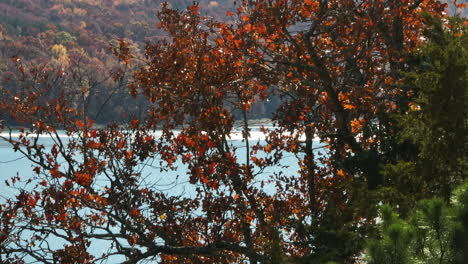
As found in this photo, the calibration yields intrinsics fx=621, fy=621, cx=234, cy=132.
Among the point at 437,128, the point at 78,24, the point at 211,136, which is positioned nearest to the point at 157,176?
the point at 211,136

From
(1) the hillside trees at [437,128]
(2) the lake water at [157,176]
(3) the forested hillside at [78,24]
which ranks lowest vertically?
(1) the hillside trees at [437,128]

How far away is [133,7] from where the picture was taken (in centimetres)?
16912

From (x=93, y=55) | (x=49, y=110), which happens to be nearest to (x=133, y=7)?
(x=93, y=55)

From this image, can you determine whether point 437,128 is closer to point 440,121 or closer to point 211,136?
point 440,121

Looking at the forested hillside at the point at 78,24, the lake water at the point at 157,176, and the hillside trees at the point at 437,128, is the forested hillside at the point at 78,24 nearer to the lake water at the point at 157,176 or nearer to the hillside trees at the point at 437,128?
the lake water at the point at 157,176

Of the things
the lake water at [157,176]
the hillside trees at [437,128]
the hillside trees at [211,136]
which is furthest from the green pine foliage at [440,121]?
the lake water at [157,176]

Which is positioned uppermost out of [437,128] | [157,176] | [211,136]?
[157,176]

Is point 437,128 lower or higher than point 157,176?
lower

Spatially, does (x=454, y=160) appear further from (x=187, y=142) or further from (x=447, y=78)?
(x=187, y=142)

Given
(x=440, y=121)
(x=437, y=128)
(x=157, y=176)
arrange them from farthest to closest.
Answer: (x=157, y=176)
(x=437, y=128)
(x=440, y=121)

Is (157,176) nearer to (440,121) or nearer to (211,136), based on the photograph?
(211,136)

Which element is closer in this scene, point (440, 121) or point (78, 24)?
point (440, 121)

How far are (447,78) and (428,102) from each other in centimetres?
28

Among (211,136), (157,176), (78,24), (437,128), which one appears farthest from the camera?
(78,24)
